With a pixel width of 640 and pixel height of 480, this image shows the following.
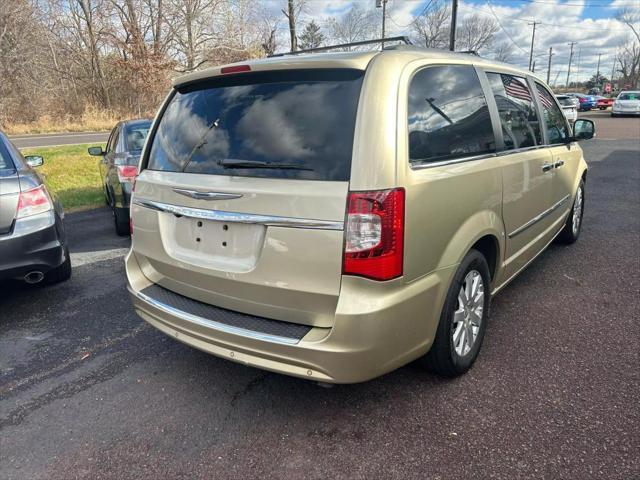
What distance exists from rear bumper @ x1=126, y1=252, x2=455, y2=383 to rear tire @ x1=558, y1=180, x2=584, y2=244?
11.5 feet

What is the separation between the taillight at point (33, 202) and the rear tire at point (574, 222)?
512 cm

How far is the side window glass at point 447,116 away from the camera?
2.37 meters

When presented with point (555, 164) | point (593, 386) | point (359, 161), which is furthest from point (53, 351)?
point (555, 164)

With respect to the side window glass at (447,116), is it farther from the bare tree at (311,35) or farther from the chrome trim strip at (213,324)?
the bare tree at (311,35)

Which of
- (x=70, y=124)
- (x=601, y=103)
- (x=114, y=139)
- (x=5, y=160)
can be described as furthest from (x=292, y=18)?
(x=601, y=103)

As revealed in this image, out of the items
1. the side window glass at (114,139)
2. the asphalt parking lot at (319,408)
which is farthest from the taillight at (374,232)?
the side window glass at (114,139)

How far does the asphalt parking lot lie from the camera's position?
2.22 m

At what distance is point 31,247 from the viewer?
376 cm

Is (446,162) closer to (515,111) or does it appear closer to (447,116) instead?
(447,116)

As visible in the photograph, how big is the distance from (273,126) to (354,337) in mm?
1090

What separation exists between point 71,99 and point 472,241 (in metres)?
33.1

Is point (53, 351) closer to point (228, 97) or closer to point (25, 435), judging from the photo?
point (25, 435)

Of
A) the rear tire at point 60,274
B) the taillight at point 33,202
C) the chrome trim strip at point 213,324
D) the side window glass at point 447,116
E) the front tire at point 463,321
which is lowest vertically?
the rear tire at point 60,274

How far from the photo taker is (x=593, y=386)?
2.75 meters
